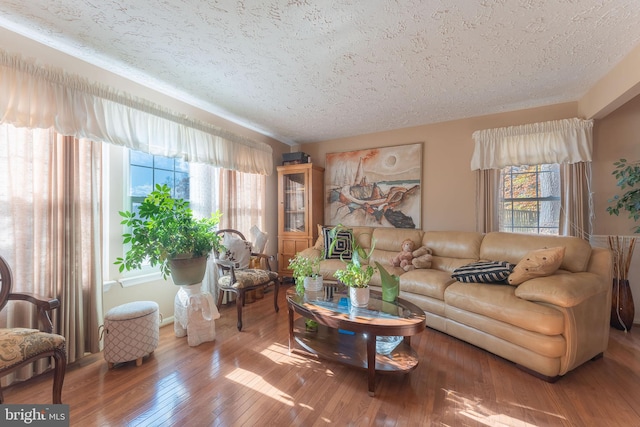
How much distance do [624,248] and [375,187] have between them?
2790 millimetres

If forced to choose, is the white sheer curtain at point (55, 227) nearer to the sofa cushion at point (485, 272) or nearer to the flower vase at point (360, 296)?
the flower vase at point (360, 296)

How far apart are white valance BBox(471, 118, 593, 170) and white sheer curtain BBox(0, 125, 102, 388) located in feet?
13.4

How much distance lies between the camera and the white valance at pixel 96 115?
5.47ft

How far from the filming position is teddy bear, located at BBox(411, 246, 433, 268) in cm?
302

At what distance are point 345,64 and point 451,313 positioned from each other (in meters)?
2.42

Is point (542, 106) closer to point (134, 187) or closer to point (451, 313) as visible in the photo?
point (451, 313)

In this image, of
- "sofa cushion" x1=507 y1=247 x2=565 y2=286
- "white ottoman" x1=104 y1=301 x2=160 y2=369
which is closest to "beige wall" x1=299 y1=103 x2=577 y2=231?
"sofa cushion" x1=507 y1=247 x2=565 y2=286

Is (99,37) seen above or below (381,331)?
above

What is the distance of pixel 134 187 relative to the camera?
2.56 meters

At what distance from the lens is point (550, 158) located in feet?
9.38

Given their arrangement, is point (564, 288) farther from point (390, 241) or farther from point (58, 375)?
point (58, 375)

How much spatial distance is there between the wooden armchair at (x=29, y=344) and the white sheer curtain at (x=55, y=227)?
0.26 meters

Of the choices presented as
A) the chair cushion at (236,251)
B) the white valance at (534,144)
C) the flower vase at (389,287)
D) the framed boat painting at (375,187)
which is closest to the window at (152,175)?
the chair cushion at (236,251)

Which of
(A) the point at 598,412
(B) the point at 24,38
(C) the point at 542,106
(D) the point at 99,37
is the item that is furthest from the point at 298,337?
(C) the point at 542,106
